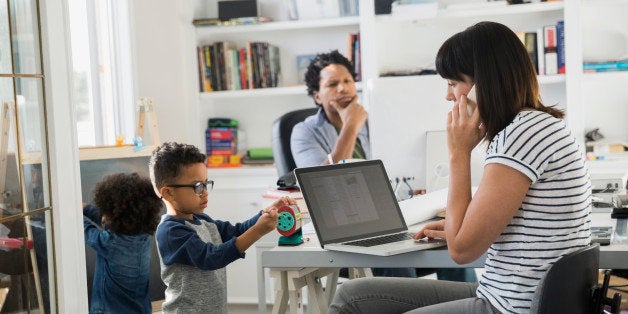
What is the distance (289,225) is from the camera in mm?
2059

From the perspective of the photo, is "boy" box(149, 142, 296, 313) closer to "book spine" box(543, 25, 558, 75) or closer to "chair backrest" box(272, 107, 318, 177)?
"chair backrest" box(272, 107, 318, 177)

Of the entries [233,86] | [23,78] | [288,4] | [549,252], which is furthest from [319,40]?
[549,252]

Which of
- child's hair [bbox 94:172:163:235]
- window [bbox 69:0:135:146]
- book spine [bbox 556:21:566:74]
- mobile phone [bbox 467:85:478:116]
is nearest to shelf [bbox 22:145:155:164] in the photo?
child's hair [bbox 94:172:163:235]

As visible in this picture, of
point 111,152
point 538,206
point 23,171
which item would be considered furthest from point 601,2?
point 23,171

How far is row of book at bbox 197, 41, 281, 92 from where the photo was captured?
470 centimetres

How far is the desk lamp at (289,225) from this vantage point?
6.72 feet

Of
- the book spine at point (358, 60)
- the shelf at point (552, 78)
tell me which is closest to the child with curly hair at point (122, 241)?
the book spine at point (358, 60)

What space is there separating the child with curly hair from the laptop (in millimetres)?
1174

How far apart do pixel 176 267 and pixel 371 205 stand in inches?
23.3

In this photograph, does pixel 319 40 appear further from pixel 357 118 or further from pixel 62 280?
pixel 62 280

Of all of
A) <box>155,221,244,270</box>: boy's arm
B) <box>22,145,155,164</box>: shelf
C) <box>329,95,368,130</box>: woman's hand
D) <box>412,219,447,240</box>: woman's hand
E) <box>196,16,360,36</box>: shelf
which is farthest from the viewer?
<box>196,16,360,36</box>: shelf

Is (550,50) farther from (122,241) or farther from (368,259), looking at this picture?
(368,259)

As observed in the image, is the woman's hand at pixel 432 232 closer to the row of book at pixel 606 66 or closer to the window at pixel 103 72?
the window at pixel 103 72

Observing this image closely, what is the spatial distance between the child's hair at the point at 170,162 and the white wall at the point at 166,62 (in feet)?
6.36
